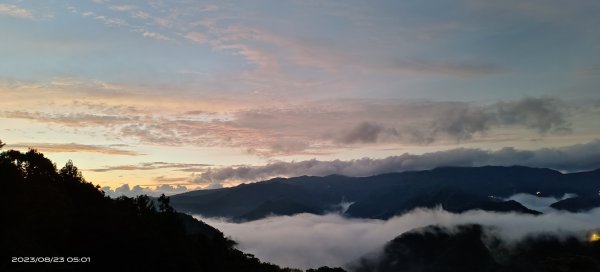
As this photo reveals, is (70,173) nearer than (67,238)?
No

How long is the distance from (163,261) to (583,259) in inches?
3946

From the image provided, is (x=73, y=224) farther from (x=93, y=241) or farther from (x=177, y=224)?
(x=177, y=224)

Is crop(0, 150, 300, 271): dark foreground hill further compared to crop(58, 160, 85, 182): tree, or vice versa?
crop(58, 160, 85, 182): tree

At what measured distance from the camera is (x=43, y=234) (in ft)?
187

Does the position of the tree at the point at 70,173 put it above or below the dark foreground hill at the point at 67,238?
above

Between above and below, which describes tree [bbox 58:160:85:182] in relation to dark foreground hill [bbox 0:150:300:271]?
above

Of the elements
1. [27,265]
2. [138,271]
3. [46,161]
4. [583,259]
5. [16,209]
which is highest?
[46,161]

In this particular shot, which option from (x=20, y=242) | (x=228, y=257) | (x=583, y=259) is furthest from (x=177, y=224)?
(x=583, y=259)

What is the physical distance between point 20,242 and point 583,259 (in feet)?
386

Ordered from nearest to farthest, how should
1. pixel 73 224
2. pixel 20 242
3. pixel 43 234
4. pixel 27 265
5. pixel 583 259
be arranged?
1. pixel 27 265
2. pixel 20 242
3. pixel 43 234
4. pixel 73 224
5. pixel 583 259

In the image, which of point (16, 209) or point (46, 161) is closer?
point (16, 209)

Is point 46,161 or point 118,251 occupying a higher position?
point 46,161

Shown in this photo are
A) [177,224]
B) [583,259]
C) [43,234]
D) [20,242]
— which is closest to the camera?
[20,242]

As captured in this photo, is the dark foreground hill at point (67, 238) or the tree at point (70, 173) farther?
the tree at point (70, 173)
